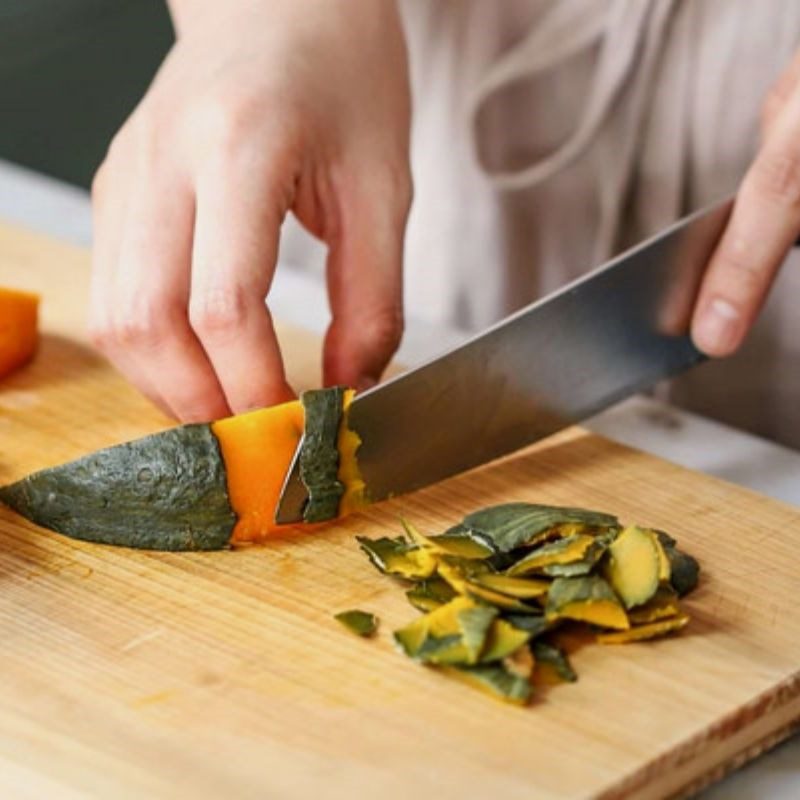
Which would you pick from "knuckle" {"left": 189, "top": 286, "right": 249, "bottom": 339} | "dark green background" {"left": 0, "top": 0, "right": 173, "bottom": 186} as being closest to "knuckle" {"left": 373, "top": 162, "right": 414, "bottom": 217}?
"knuckle" {"left": 189, "top": 286, "right": 249, "bottom": 339}

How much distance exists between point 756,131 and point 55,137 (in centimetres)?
225

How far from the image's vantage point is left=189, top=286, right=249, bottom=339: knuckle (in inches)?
62.8

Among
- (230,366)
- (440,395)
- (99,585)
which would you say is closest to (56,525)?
(99,585)

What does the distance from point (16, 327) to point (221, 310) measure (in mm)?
377

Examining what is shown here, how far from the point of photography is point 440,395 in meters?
1.63

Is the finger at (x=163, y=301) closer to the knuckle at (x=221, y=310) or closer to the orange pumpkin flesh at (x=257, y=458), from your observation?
the knuckle at (x=221, y=310)

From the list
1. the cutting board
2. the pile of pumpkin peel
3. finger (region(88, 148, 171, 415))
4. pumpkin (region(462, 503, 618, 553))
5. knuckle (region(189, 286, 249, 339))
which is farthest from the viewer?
finger (region(88, 148, 171, 415))

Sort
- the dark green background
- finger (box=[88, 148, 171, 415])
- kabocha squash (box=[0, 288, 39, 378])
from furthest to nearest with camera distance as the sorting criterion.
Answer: the dark green background
kabocha squash (box=[0, 288, 39, 378])
finger (box=[88, 148, 171, 415])

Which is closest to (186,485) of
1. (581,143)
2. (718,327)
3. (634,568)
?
(634,568)

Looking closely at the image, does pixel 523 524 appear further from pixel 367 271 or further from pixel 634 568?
pixel 367 271

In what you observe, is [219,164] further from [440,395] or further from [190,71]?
[440,395]

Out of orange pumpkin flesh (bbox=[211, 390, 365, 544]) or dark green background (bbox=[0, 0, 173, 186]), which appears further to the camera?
dark green background (bbox=[0, 0, 173, 186])

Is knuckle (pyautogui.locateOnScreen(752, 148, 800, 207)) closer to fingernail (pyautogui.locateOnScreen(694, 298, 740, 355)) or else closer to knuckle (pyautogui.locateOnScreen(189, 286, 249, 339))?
fingernail (pyautogui.locateOnScreen(694, 298, 740, 355))

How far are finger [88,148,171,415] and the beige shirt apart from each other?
2.14 ft
